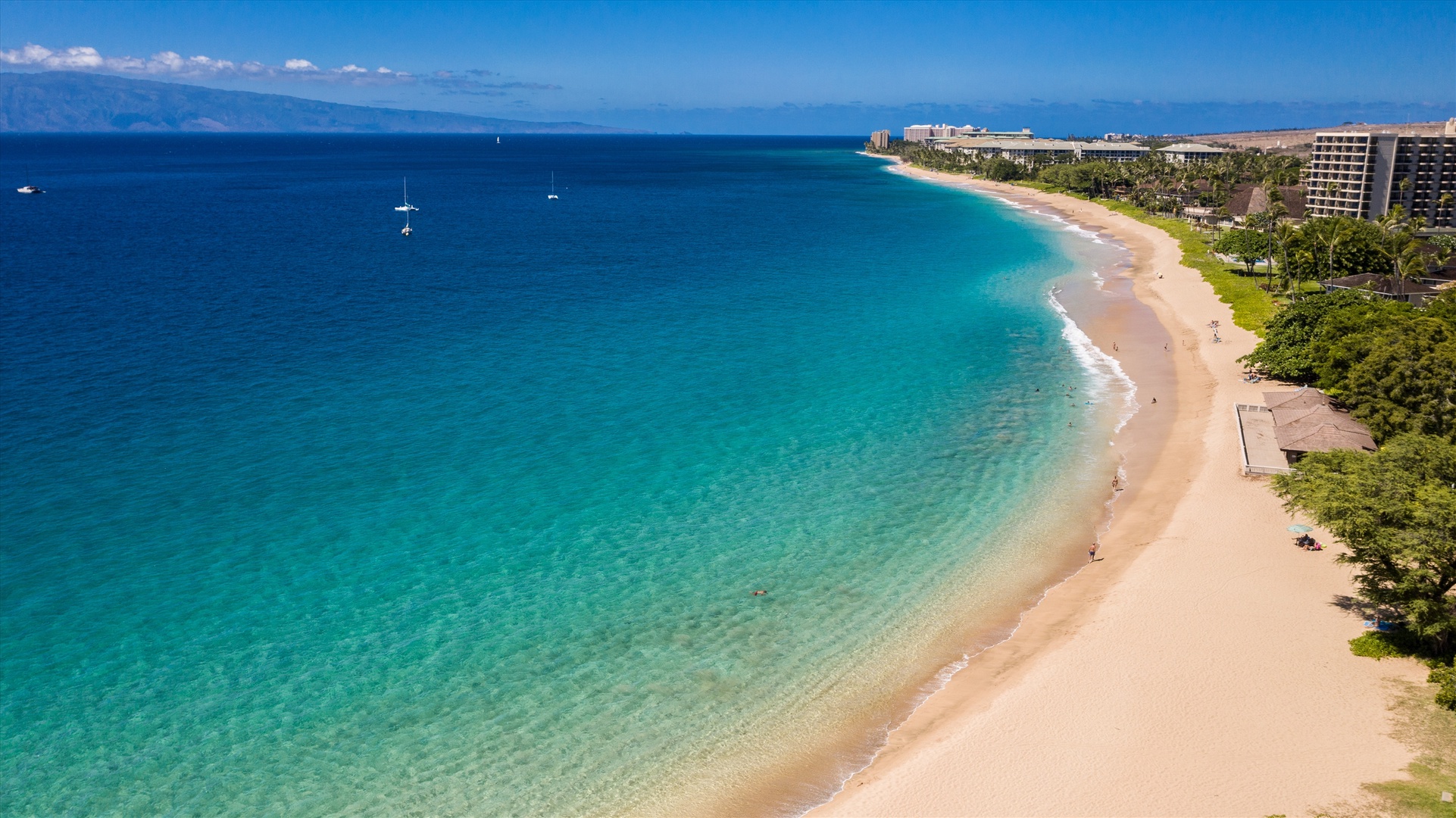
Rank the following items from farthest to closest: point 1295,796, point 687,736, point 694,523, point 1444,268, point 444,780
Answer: point 1444,268 < point 694,523 < point 687,736 < point 444,780 < point 1295,796

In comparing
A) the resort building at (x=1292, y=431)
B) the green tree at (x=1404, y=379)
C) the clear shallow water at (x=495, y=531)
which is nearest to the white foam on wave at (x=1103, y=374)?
the clear shallow water at (x=495, y=531)

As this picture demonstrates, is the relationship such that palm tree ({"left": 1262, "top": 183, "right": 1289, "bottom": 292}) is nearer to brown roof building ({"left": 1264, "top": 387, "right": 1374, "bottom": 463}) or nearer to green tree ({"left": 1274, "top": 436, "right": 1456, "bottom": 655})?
brown roof building ({"left": 1264, "top": 387, "right": 1374, "bottom": 463})

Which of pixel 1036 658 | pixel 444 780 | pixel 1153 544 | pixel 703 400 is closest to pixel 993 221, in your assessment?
pixel 703 400

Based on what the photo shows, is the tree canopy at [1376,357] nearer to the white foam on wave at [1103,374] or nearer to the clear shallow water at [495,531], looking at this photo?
the white foam on wave at [1103,374]

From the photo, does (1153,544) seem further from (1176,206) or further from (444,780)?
(1176,206)

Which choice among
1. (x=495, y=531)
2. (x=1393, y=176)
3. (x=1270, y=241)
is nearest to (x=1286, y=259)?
(x=1270, y=241)

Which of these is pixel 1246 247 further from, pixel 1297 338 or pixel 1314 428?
pixel 1314 428

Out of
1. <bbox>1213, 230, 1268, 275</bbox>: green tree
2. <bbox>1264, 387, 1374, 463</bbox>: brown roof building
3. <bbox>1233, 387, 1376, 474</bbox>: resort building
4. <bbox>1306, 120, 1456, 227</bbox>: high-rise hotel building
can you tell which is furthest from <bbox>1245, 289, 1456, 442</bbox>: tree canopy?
<bbox>1306, 120, 1456, 227</bbox>: high-rise hotel building
